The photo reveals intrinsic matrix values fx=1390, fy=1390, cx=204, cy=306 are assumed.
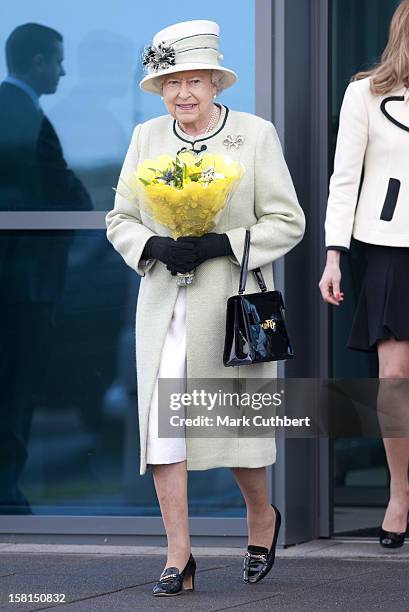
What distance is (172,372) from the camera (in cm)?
491

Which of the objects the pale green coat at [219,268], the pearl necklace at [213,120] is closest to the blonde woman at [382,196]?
the pale green coat at [219,268]

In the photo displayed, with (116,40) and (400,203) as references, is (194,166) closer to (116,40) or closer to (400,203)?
(400,203)

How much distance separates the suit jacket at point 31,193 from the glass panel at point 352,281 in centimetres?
127

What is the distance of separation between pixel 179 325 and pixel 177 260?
269 millimetres

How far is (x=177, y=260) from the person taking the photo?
4.82m

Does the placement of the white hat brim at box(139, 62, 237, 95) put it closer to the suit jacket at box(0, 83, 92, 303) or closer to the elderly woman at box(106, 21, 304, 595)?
the elderly woman at box(106, 21, 304, 595)

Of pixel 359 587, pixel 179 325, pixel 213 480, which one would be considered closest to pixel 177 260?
pixel 179 325

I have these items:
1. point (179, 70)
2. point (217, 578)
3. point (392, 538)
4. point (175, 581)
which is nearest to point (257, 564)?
point (217, 578)

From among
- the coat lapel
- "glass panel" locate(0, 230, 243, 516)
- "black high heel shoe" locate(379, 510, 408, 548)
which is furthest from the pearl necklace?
"black high heel shoe" locate(379, 510, 408, 548)

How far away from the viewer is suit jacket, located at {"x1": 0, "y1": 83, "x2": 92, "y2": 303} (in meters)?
6.38

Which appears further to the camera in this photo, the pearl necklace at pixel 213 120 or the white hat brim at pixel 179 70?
the pearl necklace at pixel 213 120

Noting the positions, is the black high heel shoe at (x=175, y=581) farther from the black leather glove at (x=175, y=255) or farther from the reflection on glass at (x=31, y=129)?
the reflection on glass at (x=31, y=129)

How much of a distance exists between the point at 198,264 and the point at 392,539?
163 centimetres

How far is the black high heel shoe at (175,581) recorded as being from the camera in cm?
475
